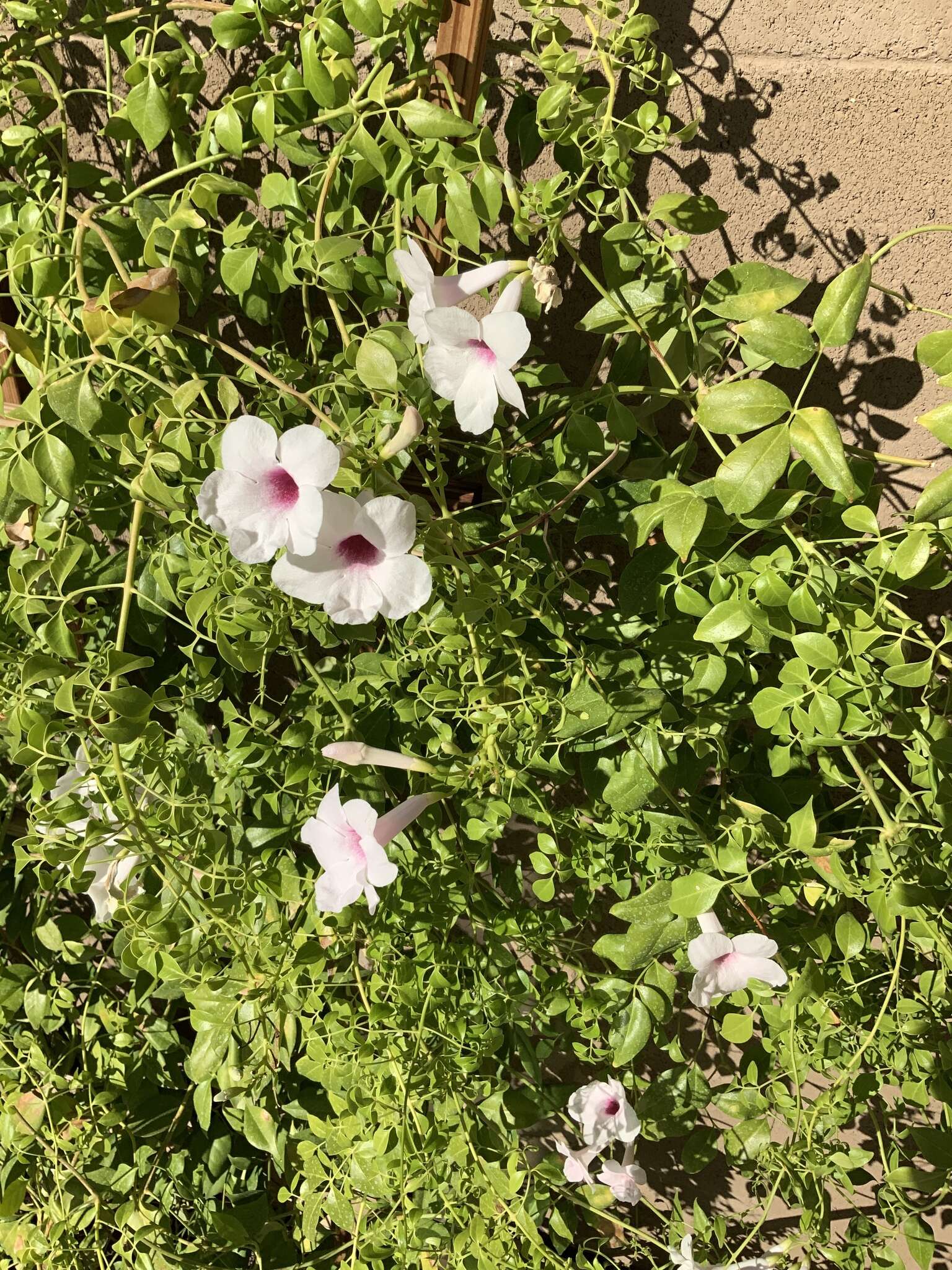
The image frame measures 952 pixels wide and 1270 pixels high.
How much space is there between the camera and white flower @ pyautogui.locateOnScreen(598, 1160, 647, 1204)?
1.20 m

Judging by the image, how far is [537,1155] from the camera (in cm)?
177

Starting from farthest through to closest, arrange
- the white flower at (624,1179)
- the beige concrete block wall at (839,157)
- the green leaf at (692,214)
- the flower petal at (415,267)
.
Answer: the white flower at (624,1179) < the beige concrete block wall at (839,157) < the green leaf at (692,214) < the flower petal at (415,267)

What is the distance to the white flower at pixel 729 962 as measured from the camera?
919 millimetres

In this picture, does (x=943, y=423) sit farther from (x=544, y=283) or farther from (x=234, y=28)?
(x=234, y=28)

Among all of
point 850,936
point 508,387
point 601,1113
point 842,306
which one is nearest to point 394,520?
point 508,387

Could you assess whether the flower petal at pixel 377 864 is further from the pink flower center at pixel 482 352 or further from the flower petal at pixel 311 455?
the pink flower center at pixel 482 352

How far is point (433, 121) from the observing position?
0.79m

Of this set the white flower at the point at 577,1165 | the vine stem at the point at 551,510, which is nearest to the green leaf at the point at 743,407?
the vine stem at the point at 551,510

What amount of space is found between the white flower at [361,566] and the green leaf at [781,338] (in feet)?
1.04

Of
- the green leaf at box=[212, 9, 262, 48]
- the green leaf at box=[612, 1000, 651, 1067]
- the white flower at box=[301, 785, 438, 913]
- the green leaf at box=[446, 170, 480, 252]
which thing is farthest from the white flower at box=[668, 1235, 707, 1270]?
the green leaf at box=[212, 9, 262, 48]

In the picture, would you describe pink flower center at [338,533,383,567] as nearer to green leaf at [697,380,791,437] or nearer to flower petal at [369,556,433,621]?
flower petal at [369,556,433,621]

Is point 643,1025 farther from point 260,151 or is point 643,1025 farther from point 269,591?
point 260,151

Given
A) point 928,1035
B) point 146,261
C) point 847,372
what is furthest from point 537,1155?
point 146,261

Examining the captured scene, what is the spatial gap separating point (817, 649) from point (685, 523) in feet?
0.59
